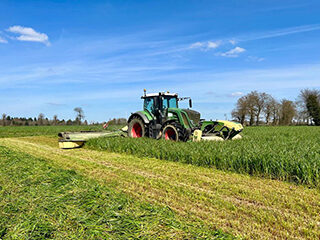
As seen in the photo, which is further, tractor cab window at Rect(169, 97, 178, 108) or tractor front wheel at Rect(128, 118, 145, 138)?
tractor front wheel at Rect(128, 118, 145, 138)

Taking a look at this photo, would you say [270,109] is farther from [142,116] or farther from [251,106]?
[142,116]

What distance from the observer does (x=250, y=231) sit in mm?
3148

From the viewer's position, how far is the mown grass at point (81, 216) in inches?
114

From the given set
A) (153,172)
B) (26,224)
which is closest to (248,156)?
(153,172)

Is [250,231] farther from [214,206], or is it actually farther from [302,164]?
[302,164]

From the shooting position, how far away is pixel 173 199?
4.25 metres

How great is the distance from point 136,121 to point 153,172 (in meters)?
5.84

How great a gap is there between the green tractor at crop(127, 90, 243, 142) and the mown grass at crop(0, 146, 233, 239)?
6.06m

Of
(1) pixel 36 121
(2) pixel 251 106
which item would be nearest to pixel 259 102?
(2) pixel 251 106

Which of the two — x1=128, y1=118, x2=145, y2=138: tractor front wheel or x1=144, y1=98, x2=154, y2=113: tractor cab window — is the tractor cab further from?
x1=128, y1=118, x2=145, y2=138: tractor front wheel

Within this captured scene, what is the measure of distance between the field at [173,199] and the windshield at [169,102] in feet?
14.4

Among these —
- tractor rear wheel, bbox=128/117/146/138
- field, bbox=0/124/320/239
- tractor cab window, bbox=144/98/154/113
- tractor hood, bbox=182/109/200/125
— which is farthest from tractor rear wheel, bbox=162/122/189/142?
field, bbox=0/124/320/239

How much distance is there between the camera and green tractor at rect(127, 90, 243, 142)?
10336 mm

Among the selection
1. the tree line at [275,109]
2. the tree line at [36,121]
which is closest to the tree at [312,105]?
the tree line at [275,109]
